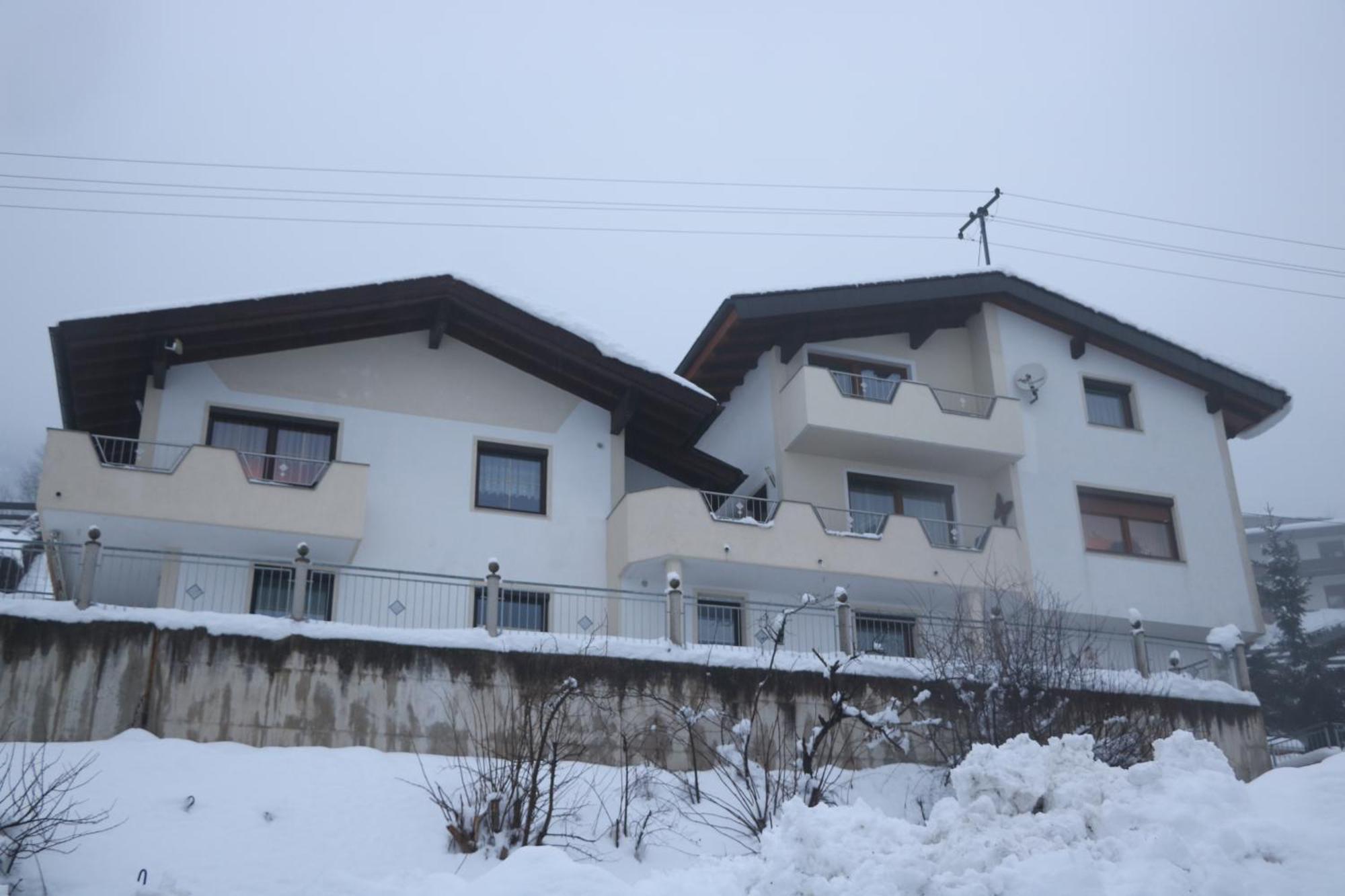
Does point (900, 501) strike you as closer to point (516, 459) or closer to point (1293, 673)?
point (516, 459)

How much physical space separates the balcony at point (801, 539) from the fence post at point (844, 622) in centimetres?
283

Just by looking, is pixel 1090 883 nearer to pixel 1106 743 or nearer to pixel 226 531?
pixel 1106 743

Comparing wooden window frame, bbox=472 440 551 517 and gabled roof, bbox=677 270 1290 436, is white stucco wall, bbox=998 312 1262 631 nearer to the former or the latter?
gabled roof, bbox=677 270 1290 436

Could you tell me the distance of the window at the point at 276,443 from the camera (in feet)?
70.8

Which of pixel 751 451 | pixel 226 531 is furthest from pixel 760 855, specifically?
pixel 751 451

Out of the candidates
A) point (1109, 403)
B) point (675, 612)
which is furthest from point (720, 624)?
point (1109, 403)

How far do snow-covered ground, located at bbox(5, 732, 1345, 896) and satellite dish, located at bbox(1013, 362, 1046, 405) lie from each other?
14110 millimetres

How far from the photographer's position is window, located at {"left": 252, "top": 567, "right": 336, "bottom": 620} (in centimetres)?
2047

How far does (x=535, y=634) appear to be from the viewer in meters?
18.2

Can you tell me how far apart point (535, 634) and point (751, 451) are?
952 cm

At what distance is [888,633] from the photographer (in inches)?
953

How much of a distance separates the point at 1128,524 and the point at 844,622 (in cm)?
956

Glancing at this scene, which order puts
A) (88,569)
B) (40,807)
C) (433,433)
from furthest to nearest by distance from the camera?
(433,433)
(88,569)
(40,807)

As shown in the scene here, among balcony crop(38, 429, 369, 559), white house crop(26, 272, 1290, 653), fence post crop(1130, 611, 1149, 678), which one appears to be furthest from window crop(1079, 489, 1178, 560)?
balcony crop(38, 429, 369, 559)
